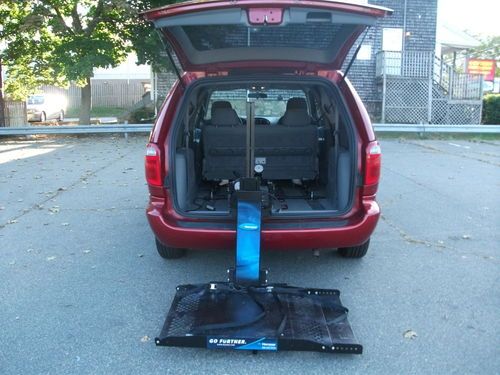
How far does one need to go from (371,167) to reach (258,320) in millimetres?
1451

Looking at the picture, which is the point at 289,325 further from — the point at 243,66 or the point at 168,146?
the point at 243,66

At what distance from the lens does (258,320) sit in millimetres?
3139

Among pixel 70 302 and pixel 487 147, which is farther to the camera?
pixel 487 147

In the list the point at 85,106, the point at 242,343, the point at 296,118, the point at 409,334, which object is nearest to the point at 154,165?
the point at 242,343

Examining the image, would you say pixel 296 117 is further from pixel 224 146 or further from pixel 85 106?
pixel 85 106

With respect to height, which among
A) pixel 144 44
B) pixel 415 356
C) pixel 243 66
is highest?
pixel 144 44

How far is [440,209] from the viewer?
6.58 metres

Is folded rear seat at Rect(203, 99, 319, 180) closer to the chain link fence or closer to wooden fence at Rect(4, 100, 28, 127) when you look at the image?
the chain link fence

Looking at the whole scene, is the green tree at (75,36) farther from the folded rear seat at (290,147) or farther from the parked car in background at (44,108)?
the folded rear seat at (290,147)

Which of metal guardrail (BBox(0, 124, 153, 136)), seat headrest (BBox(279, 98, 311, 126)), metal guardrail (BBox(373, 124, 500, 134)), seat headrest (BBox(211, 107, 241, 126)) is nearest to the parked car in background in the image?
metal guardrail (BBox(0, 124, 153, 136))

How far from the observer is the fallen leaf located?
126 inches

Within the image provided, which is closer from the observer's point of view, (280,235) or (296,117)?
(280,235)

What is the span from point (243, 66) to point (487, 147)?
11948 millimetres

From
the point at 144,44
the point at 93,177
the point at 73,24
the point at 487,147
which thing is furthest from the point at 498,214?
the point at 73,24
